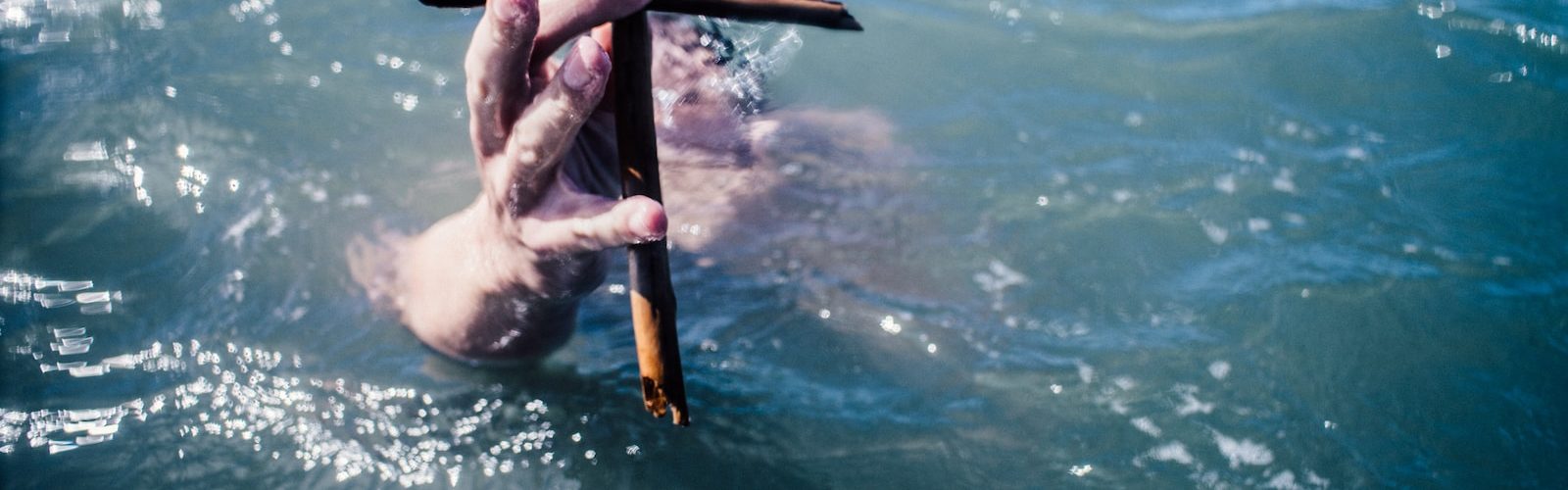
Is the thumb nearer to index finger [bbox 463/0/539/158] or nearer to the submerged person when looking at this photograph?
the submerged person

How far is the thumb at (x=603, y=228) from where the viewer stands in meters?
1.40

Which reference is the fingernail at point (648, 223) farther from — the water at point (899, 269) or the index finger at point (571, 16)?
the water at point (899, 269)

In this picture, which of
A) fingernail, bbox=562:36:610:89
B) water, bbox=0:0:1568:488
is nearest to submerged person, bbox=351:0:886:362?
fingernail, bbox=562:36:610:89

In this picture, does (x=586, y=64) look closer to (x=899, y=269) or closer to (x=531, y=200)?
(x=531, y=200)

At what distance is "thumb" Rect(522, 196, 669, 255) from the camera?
4.59 feet

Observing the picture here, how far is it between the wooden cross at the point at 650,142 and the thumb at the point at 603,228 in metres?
0.06

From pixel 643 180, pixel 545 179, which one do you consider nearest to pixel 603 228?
pixel 643 180

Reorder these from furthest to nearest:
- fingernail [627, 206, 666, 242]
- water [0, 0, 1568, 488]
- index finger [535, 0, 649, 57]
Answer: water [0, 0, 1568, 488] < index finger [535, 0, 649, 57] < fingernail [627, 206, 666, 242]

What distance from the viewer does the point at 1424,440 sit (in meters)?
2.43

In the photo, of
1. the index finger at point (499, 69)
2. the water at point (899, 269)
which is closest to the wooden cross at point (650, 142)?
the index finger at point (499, 69)

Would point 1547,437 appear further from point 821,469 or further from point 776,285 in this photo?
point 776,285

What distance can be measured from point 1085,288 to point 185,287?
255cm

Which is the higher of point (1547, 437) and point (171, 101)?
point (171, 101)

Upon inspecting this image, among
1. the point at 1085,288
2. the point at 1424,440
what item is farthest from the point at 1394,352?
the point at 1085,288
